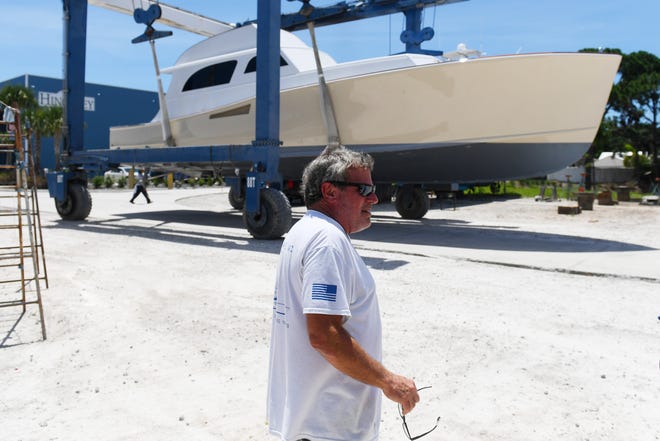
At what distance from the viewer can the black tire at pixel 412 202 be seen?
44.5 ft

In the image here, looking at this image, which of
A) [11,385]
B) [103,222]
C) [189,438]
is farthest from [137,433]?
[103,222]

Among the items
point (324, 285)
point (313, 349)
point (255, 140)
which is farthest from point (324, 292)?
point (255, 140)

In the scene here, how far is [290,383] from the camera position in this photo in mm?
1700

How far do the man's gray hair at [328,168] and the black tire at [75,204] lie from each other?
11.8 m

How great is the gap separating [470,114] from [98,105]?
119 feet

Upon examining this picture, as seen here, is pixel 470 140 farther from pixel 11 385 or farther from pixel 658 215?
pixel 658 215

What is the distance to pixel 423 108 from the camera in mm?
9695

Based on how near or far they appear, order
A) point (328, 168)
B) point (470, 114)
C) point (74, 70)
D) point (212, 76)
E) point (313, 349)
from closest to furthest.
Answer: point (313, 349), point (328, 168), point (470, 114), point (74, 70), point (212, 76)

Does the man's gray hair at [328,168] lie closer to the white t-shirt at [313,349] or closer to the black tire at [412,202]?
the white t-shirt at [313,349]

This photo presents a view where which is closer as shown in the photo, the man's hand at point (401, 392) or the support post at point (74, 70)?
the man's hand at point (401, 392)

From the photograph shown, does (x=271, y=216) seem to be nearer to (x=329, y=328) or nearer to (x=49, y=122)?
(x=329, y=328)

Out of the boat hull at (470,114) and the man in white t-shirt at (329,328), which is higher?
the boat hull at (470,114)

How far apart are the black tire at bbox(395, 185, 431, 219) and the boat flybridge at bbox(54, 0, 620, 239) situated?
1.38 metres

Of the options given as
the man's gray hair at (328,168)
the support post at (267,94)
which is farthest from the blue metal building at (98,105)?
the man's gray hair at (328,168)
